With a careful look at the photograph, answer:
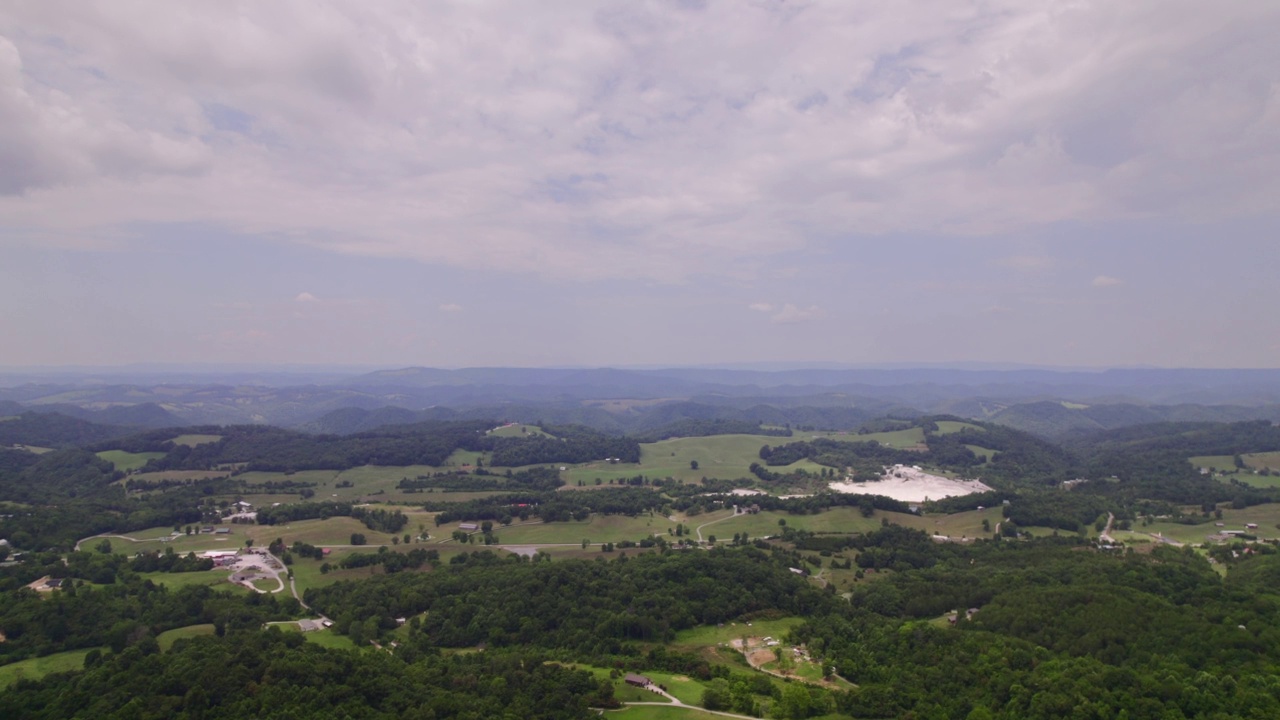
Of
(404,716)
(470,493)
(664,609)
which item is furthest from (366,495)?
(404,716)

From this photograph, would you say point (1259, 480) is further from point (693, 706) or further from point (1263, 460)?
point (693, 706)

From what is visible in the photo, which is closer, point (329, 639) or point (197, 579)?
point (329, 639)

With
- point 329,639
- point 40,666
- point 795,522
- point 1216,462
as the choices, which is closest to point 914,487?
point 795,522

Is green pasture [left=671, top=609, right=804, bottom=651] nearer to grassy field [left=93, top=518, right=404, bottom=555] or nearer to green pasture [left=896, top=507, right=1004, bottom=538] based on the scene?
green pasture [left=896, top=507, right=1004, bottom=538]

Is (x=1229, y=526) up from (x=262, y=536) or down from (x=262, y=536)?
up

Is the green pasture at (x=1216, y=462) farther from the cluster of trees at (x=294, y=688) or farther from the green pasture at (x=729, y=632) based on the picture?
the cluster of trees at (x=294, y=688)

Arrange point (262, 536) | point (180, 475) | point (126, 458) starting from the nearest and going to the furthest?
point (262, 536) < point (180, 475) < point (126, 458)

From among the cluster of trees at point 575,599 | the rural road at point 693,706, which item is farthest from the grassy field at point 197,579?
the rural road at point 693,706
